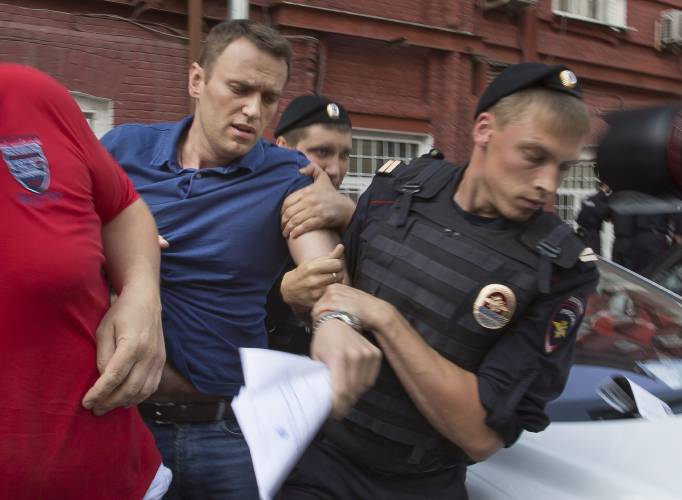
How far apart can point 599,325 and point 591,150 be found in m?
1.05

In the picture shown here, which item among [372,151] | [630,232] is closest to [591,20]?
[372,151]

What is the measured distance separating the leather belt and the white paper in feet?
1.94

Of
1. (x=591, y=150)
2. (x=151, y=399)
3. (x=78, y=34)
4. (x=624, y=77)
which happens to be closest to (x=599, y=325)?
(x=591, y=150)

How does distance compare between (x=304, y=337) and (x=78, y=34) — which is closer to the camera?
(x=304, y=337)

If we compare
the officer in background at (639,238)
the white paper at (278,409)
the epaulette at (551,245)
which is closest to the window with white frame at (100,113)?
the officer in background at (639,238)

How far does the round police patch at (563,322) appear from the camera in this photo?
1612 mm

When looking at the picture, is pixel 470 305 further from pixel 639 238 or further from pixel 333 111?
pixel 639 238

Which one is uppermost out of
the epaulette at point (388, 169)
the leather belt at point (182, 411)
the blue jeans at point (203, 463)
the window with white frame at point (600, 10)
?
the window with white frame at point (600, 10)

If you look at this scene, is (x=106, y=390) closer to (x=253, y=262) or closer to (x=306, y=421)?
(x=306, y=421)

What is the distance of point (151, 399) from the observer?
190cm

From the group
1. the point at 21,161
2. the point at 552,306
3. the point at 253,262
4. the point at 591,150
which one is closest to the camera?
the point at 21,161

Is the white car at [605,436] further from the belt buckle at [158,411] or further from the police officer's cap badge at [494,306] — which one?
the belt buckle at [158,411]

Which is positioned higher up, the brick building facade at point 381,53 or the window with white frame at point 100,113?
the brick building facade at point 381,53

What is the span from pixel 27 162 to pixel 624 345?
2017mm
